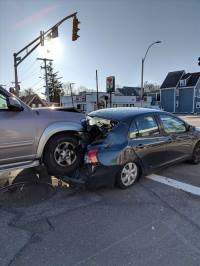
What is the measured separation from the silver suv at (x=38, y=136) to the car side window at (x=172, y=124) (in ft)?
6.19

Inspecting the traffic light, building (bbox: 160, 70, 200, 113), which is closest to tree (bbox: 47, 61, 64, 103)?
building (bbox: 160, 70, 200, 113)

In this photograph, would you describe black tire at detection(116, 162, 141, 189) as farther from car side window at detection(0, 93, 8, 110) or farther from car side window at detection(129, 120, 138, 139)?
car side window at detection(0, 93, 8, 110)

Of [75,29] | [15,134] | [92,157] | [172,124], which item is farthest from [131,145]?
[75,29]

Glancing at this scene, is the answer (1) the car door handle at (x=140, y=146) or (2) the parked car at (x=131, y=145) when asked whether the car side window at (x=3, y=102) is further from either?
(1) the car door handle at (x=140, y=146)

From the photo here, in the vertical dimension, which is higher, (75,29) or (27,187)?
(75,29)

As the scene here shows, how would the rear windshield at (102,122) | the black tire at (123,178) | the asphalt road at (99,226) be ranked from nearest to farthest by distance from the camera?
the asphalt road at (99,226) → the black tire at (123,178) → the rear windshield at (102,122)

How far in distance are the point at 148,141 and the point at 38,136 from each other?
221 cm

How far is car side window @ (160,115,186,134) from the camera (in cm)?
535

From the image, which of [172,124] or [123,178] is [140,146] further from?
[172,124]

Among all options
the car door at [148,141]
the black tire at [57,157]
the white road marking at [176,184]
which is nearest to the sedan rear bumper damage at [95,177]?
the black tire at [57,157]

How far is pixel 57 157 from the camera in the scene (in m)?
4.72

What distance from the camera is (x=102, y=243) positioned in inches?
114

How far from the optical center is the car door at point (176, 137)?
533 cm

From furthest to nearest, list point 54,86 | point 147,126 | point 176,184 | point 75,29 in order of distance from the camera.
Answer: point 54,86, point 75,29, point 147,126, point 176,184
